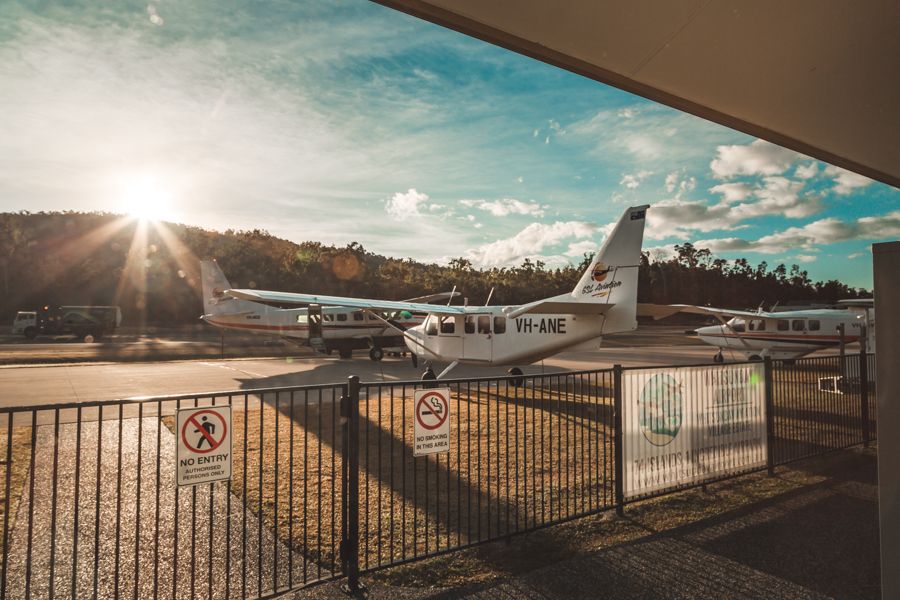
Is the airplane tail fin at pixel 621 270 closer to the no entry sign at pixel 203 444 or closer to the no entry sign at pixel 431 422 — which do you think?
the no entry sign at pixel 431 422

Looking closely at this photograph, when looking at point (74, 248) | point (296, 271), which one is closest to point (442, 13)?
point (296, 271)

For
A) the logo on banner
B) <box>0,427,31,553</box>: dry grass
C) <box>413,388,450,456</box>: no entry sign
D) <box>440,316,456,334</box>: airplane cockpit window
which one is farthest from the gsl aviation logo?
<box>0,427,31,553</box>: dry grass

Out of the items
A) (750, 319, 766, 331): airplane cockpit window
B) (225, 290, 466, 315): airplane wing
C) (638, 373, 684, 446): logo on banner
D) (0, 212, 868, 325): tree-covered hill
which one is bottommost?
(638, 373, 684, 446): logo on banner

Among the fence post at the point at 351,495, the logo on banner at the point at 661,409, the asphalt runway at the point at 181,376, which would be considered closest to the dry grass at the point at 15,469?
the asphalt runway at the point at 181,376

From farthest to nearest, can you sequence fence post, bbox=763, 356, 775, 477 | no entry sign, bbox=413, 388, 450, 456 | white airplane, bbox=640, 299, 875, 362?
white airplane, bbox=640, 299, 875, 362 < fence post, bbox=763, 356, 775, 477 < no entry sign, bbox=413, 388, 450, 456

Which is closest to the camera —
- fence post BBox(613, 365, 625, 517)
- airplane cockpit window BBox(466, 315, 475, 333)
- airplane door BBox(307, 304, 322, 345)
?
fence post BBox(613, 365, 625, 517)

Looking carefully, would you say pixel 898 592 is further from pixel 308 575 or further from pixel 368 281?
pixel 368 281

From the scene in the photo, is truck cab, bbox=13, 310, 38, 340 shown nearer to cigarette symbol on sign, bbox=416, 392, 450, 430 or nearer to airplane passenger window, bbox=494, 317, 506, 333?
airplane passenger window, bbox=494, 317, 506, 333

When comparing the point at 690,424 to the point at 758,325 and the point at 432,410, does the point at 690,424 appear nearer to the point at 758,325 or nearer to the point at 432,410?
the point at 432,410

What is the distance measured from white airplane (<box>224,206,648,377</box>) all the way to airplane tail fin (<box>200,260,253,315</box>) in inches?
528

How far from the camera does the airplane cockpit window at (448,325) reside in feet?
53.5

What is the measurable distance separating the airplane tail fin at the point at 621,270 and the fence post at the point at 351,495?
10021mm

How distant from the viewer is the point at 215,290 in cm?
3120

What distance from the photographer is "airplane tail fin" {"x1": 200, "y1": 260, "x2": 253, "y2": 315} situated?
99.2 feet
